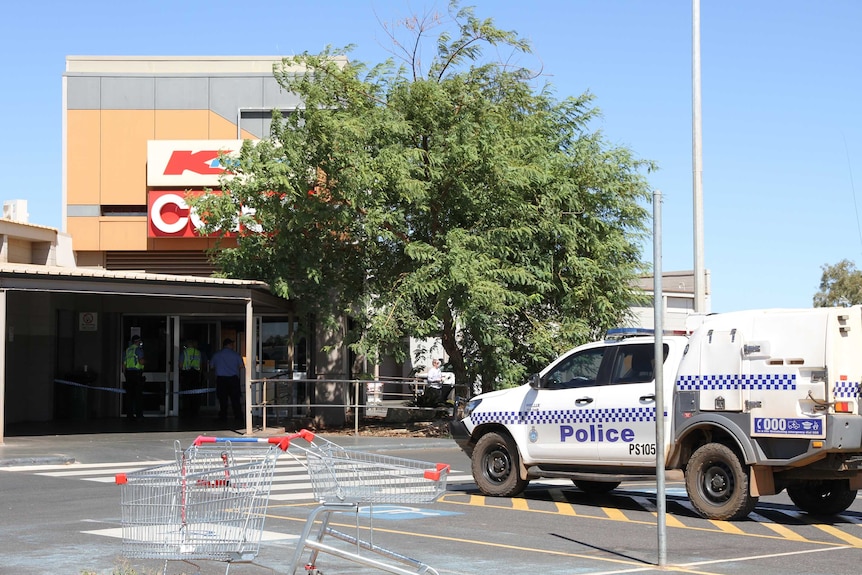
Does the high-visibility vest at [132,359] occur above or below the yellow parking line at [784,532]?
above

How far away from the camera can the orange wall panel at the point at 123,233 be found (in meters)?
31.9

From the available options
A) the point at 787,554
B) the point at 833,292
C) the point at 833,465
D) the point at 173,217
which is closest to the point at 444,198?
the point at 173,217

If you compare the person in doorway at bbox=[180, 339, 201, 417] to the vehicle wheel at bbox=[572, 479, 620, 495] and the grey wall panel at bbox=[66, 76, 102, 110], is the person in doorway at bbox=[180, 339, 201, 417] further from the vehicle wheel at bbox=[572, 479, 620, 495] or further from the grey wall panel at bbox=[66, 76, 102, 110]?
the vehicle wheel at bbox=[572, 479, 620, 495]

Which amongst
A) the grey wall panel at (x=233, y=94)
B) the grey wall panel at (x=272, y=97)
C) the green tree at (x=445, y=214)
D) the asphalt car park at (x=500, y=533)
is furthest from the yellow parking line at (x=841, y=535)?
the grey wall panel at (x=233, y=94)

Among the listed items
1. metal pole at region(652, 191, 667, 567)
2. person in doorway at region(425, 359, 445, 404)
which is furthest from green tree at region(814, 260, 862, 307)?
metal pole at region(652, 191, 667, 567)

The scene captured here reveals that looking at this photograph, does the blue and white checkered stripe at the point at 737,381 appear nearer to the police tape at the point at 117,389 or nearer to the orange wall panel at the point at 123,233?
the police tape at the point at 117,389

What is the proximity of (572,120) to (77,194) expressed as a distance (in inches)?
564

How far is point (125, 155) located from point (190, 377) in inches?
280

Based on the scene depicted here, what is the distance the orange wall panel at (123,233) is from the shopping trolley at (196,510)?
26.2 m

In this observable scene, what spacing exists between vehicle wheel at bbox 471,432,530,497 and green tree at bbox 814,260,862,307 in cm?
6636

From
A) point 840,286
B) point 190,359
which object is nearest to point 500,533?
point 190,359

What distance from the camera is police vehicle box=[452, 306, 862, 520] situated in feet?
38.6

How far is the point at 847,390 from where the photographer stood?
1170 centimetres

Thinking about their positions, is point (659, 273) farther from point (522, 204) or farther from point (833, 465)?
point (522, 204)
